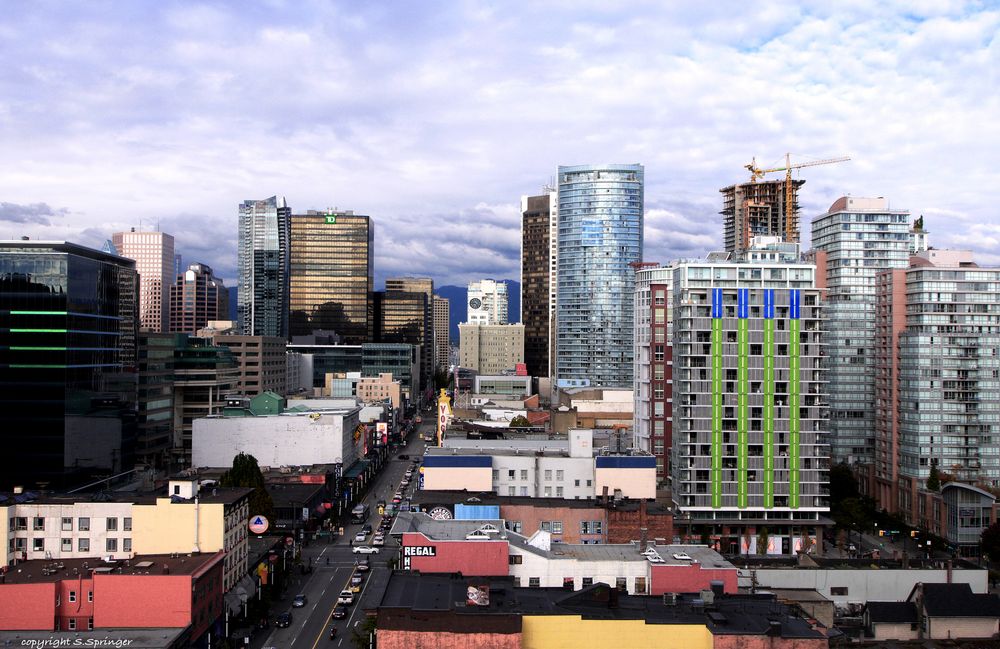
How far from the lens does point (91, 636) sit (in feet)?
159

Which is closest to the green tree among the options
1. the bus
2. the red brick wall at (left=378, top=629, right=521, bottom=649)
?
the bus

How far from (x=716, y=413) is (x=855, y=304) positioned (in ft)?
126

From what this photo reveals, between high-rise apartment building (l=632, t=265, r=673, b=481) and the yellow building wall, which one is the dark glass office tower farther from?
high-rise apartment building (l=632, t=265, r=673, b=481)

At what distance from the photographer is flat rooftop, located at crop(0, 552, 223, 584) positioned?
5294 cm

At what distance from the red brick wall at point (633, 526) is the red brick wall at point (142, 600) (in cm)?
3443

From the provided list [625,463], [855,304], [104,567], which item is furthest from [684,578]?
[855,304]

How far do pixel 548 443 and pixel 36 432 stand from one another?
50.9 metres

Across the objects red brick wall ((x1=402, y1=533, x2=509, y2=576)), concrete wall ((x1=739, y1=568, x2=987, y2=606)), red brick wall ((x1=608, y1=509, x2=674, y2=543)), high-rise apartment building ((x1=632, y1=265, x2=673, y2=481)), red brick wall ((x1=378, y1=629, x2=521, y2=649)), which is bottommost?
concrete wall ((x1=739, y1=568, x2=987, y2=606))

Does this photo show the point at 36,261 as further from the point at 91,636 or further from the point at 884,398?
the point at 884,398

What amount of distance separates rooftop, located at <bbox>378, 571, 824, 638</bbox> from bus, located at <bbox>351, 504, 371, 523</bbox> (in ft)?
171

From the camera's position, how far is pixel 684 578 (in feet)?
169

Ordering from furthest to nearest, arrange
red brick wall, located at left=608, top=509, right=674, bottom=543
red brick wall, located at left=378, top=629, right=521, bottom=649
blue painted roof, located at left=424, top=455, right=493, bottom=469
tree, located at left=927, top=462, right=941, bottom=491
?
tree, located at left=927, top=462, right=941, bottom=491 → blue painted roof, located at left=424, top=455, right=493, bottom=469 → red brick wall, located at left=608, top=509, right=674, bottom=543 → red brick wall, located at left=378, top=629, right=521, bottom=649

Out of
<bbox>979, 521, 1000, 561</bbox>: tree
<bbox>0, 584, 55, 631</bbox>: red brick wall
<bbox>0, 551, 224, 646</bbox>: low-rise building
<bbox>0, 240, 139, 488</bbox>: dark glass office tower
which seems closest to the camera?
<bbox>0, 584, 55, 631</bbox>: red brick wall

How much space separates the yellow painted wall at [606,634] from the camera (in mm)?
41906
